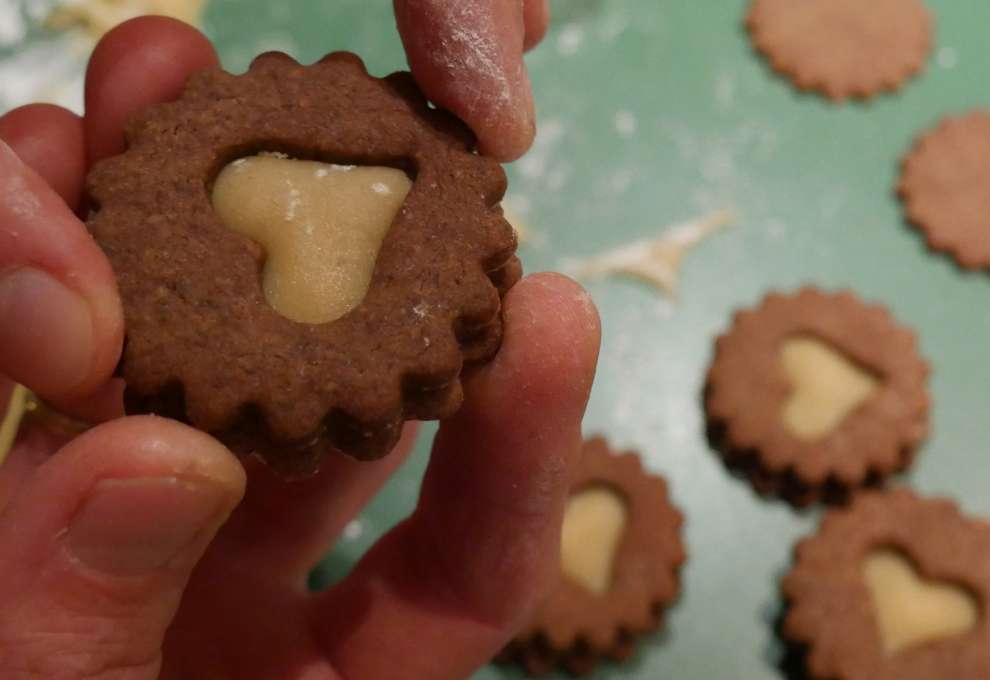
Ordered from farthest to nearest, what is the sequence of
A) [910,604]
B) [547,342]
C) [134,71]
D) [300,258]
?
[910,604], [134,71], [547,342], [300,258]

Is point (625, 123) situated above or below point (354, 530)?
above

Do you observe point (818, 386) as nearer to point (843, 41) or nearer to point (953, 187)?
point (953, 187)

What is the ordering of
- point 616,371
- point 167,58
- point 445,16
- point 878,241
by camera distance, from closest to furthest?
point 445,16, point 167,58, point 616,371, point 878,241

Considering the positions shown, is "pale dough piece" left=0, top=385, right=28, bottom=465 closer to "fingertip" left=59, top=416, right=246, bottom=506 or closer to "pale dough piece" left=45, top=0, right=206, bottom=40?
"fingertip" left=59, top=416, right=246, bottom=506

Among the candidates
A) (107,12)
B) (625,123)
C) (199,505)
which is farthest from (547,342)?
(107,12)

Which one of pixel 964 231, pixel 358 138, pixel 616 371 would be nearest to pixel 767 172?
pixel 964 231

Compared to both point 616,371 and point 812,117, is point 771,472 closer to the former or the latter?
point 616,371

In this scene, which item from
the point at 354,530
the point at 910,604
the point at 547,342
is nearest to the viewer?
the point at 547,342
